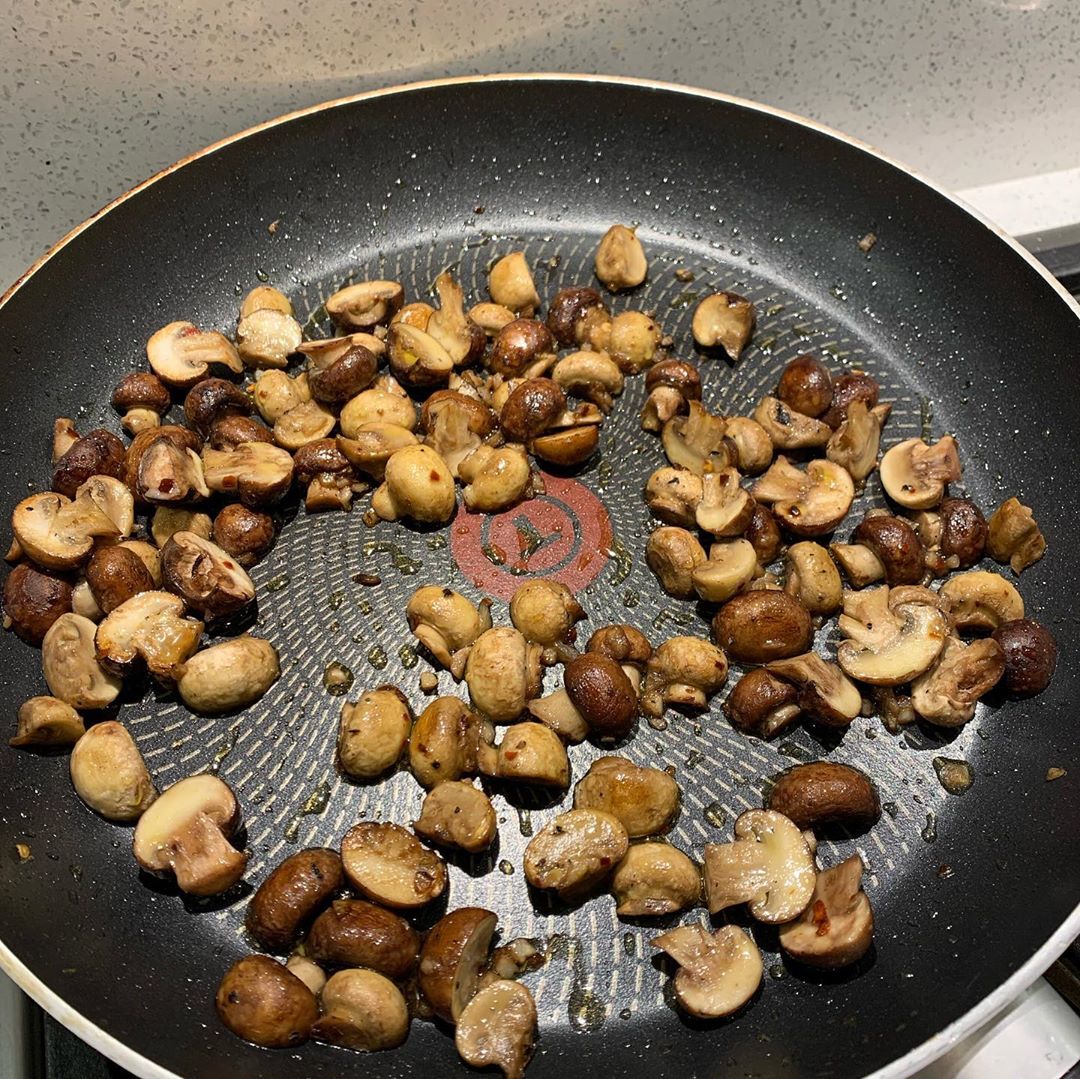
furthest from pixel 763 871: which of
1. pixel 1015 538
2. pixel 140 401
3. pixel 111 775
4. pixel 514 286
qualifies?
pixel 140 401

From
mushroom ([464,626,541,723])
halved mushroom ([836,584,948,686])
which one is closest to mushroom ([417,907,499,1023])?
mushroom ([464,626,541,723])

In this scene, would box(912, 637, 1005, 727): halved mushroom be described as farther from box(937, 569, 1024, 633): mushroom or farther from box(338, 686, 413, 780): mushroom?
box(338, 686, 413, 780): mushroom

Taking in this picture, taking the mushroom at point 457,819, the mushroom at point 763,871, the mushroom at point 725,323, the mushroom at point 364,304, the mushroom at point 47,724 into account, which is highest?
the mushroom at point 364,304

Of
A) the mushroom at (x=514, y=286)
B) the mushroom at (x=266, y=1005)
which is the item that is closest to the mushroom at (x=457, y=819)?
the mushroom at (x=266, y=1005)

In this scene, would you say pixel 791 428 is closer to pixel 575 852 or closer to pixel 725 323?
pixel 725 323

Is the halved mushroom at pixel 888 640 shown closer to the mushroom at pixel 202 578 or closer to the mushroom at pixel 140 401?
the mushroom at pixel 202 578

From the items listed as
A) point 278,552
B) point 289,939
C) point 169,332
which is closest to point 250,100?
point 169,332

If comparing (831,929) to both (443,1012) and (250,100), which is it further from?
(250,100)
